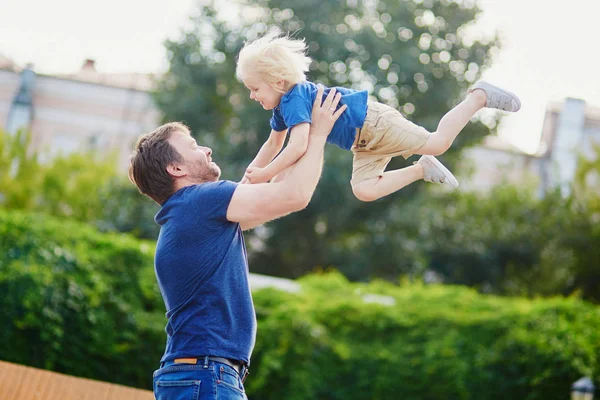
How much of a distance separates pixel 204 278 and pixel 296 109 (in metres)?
0.70

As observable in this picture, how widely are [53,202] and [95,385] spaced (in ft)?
45.9

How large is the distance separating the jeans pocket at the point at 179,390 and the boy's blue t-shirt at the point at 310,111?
3.18ft

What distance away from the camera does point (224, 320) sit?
2.77m

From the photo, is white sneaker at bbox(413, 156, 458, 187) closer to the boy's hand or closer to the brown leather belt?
the boy's hand

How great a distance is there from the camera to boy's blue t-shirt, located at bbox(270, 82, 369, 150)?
9.91ft

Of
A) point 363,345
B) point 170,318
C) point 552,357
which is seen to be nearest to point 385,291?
point 363,345

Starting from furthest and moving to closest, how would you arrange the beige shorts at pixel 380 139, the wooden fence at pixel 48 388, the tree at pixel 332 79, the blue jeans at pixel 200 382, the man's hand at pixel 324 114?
the tree at pixel 332 79 < the wooden fence at pixel 48 388 < the beige shorts at pixel 380 139 < the man's hand at pixel 324 114 < the blue jeans at pixel 200 382

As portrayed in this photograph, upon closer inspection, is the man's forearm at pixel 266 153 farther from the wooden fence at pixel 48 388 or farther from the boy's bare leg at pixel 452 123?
the wooden fence at pixel 48 388

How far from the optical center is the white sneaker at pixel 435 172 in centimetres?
337

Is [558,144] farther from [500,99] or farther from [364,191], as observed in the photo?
[364,191]

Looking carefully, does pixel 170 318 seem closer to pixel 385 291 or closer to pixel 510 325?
pixel 510 325

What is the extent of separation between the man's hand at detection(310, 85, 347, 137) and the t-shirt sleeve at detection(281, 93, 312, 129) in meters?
0.03

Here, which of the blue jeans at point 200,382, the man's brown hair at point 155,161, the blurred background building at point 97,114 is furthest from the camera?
the blurred background building at point 97,114

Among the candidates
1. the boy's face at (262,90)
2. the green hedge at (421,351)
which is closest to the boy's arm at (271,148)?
the boy's face at (262,90)
